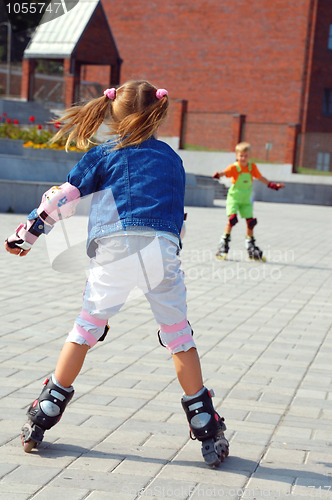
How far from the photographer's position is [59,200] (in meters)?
3.49

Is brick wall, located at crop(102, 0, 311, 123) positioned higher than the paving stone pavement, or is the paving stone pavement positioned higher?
brick wall, located at crop(102, 0, 311, 123)

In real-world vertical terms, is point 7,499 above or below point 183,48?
below

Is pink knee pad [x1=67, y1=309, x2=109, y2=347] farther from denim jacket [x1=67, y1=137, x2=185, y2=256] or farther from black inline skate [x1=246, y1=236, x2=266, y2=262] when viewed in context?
black inline skate [x1=246, y1=236, x2=266, y2=262]

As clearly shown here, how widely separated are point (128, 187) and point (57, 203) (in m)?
0.32

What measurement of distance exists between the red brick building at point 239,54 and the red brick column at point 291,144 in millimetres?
1974

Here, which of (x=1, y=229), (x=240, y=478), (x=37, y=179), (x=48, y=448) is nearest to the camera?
(x=240, y=478)

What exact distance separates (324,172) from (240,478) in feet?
100

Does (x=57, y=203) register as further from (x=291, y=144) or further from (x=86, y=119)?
(x=291, y=144)

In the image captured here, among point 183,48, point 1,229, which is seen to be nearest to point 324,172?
point 183,48

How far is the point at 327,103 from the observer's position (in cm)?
4119

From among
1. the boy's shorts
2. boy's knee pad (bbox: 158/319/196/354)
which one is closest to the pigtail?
boy's knee pad (bbox: 158/319/196/354)

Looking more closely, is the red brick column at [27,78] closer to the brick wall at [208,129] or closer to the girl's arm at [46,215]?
the brick wall at [208,129]

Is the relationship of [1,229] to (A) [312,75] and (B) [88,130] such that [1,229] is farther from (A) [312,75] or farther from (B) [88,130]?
(A) [312,75]

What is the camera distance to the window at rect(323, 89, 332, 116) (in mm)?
40938
